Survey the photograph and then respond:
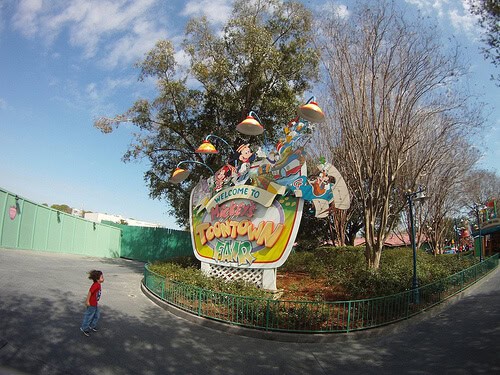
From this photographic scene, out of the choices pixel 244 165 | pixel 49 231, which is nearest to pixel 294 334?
pixel 244 165

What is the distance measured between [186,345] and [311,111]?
660 cm

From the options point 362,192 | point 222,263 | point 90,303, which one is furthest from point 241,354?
point 362,192

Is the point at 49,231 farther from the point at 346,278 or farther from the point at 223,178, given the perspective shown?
the point at 346,278

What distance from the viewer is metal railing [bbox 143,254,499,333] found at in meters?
8.02

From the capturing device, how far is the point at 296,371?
20.1 feet

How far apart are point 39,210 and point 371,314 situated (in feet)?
60.4

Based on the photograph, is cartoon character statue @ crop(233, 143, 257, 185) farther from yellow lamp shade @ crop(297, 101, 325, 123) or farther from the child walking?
the child walking

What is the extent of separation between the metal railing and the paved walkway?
32 centimetres

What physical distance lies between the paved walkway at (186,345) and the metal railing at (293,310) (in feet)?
1.05

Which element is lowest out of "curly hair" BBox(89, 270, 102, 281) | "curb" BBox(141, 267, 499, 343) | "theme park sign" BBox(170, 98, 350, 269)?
"curb" BBox(141, 267, 499, 343)

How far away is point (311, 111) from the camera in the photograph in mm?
10047

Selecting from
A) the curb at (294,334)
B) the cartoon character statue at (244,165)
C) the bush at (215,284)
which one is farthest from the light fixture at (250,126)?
the curb at (294,334)

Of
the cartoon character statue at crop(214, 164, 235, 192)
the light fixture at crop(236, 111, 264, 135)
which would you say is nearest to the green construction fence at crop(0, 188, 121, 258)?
the cartoon character statue at crop(214, 164, 235, 192)

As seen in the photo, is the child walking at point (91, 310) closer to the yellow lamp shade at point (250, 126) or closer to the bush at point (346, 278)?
the bush at point (346, 278)
